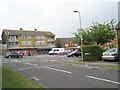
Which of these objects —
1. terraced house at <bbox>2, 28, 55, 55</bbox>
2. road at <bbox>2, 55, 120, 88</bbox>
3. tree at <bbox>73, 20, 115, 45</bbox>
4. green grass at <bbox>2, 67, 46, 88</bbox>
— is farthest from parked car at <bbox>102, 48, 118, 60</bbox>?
terraced house at <bbox>2, 28, 55, 55</bbox>

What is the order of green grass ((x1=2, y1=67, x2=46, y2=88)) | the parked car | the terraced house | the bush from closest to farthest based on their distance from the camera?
1. green grass ((x1=2, y1=67, x2=46, y2=88))
2. the parked car
3. the bush
4. the terraced house

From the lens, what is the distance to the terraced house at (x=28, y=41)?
63.0 meters

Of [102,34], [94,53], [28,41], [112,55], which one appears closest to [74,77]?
[112,55]

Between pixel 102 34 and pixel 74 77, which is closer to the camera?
pixel 74 77

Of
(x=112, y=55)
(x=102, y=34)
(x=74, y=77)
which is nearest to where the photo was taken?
(x=74, y=77)

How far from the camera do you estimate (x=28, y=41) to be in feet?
220

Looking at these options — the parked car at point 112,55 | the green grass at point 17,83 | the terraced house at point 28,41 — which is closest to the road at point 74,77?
the green grass at point 17,83

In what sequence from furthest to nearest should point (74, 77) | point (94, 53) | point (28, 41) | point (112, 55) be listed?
point (28, 41)
point (94, 53)
point (112, 55)
point (74, 77)

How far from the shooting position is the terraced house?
2482 inches

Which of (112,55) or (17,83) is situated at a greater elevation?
(112,55)

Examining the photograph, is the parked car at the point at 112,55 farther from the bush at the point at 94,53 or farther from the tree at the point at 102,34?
the tree at the point at 102,34

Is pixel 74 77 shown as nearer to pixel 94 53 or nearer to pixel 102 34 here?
pixel 94 53

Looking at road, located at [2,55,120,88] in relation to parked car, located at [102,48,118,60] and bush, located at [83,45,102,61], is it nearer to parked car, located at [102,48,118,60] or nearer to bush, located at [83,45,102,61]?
parked car, located at [102,48,118,60]

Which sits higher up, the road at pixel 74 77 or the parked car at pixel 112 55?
the parked car at pixel 112 55
